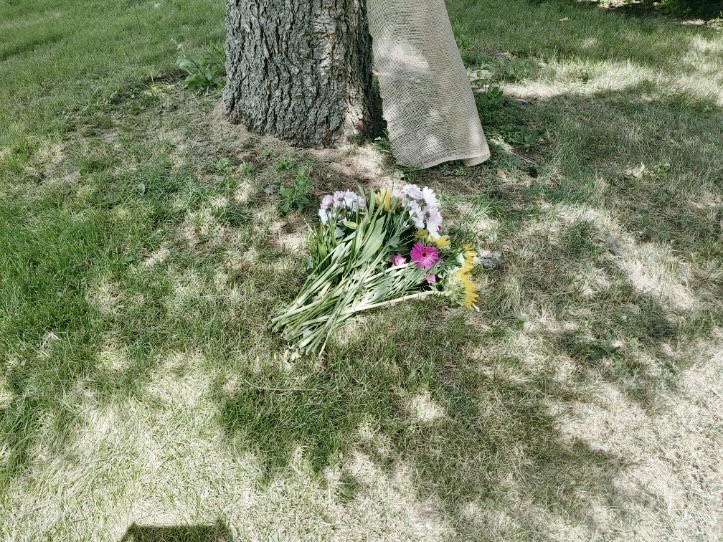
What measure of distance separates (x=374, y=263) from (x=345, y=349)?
44 cm

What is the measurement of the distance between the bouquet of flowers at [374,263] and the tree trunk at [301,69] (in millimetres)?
1009

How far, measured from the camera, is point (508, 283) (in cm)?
255

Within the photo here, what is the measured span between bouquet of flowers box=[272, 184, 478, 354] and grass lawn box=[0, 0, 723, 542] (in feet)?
0.36

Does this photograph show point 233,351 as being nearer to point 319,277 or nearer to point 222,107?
point 319,277

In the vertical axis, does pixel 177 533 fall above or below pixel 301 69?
below

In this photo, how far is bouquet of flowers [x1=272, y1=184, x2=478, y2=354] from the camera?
2.24 meters

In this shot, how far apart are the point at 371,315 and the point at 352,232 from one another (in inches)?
17.1

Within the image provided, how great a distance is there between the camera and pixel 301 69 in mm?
3000

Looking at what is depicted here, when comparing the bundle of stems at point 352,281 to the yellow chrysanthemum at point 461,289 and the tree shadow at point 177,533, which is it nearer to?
the yellow chrysanthemum at point 461,289

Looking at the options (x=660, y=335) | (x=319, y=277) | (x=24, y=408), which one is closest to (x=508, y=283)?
(x=660, y=335)

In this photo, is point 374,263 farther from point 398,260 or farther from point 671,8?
point 671,8

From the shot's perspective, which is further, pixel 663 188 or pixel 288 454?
pixel 663 188

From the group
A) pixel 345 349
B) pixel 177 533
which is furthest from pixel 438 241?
pixel 177 533

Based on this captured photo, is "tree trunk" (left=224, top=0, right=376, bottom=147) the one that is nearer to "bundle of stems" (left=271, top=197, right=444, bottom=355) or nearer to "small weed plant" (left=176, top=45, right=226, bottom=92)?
"small weed plant" (left=176, top=45, right=226, bottom=92)
